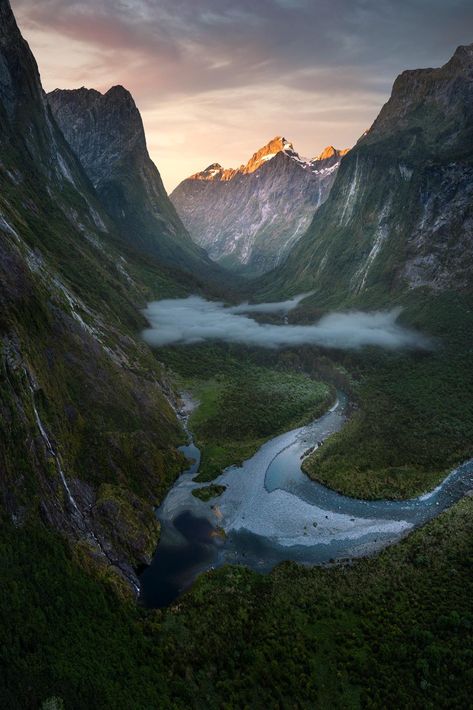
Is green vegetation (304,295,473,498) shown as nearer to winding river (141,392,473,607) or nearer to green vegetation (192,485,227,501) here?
winding river (141,392,473,607)

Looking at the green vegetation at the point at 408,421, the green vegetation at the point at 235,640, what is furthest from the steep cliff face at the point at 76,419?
the green vegetation at the point at 408,421

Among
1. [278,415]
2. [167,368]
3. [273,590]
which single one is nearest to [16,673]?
[273,590]

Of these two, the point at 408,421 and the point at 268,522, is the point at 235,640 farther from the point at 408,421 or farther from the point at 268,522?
the point at 408,421

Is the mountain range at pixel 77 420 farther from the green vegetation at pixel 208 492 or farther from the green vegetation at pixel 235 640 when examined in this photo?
the green vegetation at pixel 235 640

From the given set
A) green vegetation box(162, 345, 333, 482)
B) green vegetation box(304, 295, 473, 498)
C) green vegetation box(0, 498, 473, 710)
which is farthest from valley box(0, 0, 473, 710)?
green vegetation box(162, 345, 333, 482)

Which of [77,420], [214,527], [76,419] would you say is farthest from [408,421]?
[76,419]
